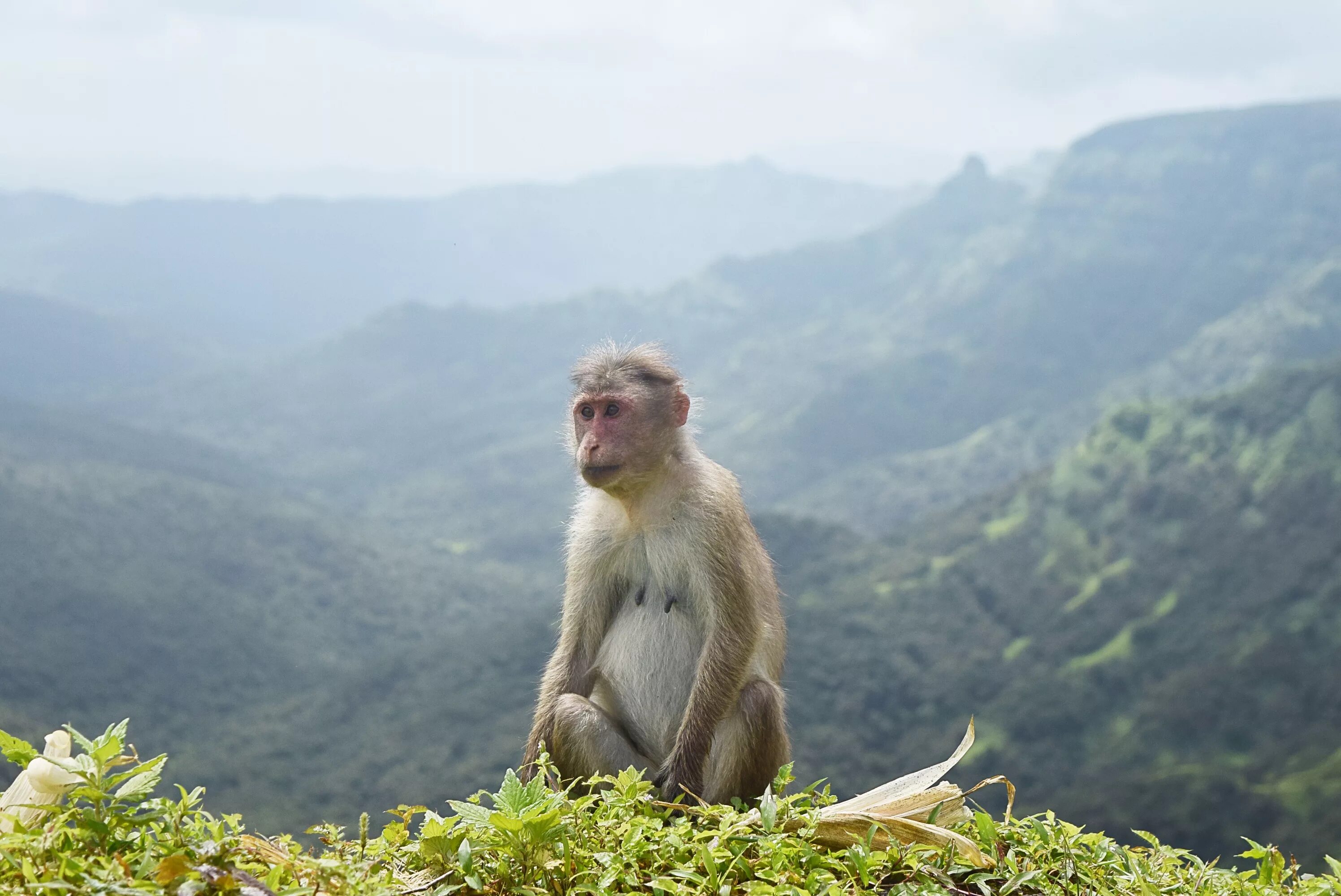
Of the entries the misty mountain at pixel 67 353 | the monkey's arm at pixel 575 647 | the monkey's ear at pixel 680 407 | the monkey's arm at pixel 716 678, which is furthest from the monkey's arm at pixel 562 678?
the misty mountain at pixel 67 353

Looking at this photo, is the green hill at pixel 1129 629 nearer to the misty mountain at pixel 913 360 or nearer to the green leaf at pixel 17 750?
the green leaf at pixel 17 750

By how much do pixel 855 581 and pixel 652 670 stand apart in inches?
2597

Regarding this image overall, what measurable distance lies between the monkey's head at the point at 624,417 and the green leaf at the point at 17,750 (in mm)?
3733

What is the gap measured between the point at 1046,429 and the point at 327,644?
Answer: 290 feet

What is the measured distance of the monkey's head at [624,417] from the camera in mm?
7289

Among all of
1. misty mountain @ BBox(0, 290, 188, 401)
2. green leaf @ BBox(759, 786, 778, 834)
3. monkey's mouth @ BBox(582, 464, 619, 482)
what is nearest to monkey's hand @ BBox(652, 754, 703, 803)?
monkey's mouth @ BBox(582, 464, 619, 482)

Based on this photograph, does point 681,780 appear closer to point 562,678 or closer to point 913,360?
point 562,678

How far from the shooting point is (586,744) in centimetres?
684

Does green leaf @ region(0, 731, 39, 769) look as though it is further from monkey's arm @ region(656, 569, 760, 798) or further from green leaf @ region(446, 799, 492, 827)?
monkey's arm @ region(656, 569, 760, 798)

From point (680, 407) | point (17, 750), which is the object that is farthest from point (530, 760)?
point (17, 750)

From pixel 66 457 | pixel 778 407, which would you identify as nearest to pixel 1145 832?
pixel 66 457

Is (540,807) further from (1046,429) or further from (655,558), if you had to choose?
(1046,429)

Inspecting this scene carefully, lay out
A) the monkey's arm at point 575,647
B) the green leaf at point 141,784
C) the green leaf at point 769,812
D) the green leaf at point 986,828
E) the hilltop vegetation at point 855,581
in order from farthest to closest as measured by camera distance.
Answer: the hilltop vegetation at point 855,581
the monkey's arm at point 575,647
the green leaf at point 986,828
the green leaf at point 769,812
the green leaf at point 141,784

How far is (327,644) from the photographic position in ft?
Answer: 257
